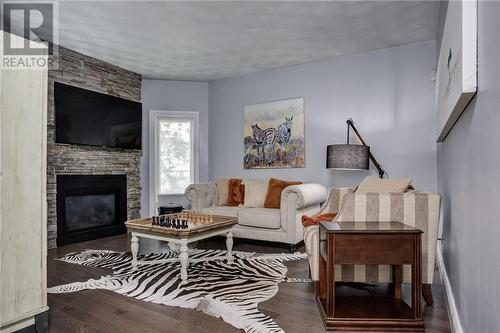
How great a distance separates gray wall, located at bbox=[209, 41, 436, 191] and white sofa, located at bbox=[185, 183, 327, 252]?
74cm

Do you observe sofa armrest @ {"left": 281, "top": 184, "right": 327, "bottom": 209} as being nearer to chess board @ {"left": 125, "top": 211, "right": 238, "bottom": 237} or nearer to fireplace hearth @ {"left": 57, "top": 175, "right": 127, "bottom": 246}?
chess board @ {"left": 125, "top": 211, "right": 238, "bottom": 237}

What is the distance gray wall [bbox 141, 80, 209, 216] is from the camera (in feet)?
17.9

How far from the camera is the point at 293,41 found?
398 centimetres

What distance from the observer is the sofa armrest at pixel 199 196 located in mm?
4449

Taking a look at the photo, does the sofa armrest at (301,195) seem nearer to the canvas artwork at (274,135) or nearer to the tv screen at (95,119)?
the canvas artwork at (274,135)

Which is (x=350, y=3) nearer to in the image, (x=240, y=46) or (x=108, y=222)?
(x=240, y=46)

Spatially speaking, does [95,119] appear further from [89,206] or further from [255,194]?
[255,194]

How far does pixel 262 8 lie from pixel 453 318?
2930 millimetres

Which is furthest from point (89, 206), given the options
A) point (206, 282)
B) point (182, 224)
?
point (206, 282)

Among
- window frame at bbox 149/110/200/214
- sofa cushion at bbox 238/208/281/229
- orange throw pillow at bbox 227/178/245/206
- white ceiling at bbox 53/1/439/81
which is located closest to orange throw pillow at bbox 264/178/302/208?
sofa cushion at bbox 238/208/281/229

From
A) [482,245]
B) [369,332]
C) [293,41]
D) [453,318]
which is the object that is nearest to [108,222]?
[293,41]

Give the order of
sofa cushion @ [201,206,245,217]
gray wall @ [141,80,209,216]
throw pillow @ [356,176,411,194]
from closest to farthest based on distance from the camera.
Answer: throw pillow @ [356,176,411,194], sofa cushion @ [201,206,245,217], gray wall @ [141,80,209,216]

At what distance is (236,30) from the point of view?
367 centimetres

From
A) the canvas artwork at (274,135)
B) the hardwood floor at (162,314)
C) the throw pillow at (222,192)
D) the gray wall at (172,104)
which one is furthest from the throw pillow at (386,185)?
the gray wall at (172,104)
